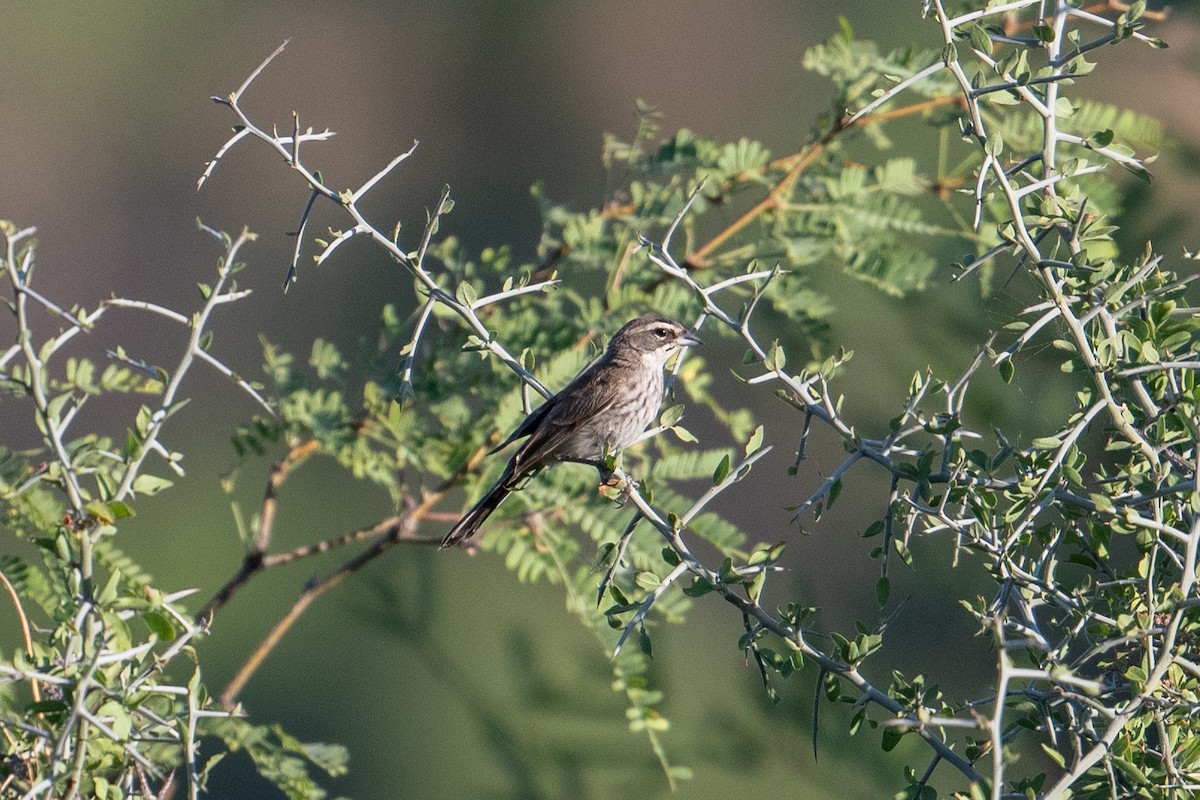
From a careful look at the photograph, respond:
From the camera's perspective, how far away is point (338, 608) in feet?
11.7

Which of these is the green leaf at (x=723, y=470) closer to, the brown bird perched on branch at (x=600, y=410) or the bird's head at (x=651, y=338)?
the brown bird perched on branch at (x=600, y=410)

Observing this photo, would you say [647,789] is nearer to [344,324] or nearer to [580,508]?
[580,508]

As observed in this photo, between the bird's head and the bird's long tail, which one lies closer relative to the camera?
the bird's long tail

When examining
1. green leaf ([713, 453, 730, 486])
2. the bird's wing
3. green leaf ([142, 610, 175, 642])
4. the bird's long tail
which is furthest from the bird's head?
green leaf ([142, 610, 175, 642])

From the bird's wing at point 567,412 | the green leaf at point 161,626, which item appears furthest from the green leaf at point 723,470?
the bird's wing at point 567,412

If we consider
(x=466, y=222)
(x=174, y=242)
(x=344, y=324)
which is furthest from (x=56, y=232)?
(x=466, y=222)

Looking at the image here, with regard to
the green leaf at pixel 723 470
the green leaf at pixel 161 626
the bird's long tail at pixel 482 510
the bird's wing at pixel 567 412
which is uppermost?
the bird's wing at pixel 567 412

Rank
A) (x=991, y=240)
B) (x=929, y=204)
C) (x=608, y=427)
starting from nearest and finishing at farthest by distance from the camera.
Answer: (x=991, y=240), (x=608, y=427), (x=929, y=204)

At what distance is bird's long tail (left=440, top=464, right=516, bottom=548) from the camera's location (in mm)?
2760

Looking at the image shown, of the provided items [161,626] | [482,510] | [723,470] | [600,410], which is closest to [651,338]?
[600,410]

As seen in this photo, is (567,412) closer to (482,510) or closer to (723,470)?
(482,510)

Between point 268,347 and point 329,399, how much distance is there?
202mm

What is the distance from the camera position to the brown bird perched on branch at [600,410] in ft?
9.20

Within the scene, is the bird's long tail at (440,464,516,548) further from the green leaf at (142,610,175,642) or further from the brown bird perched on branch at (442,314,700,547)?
the green leaf at (142,610,175,642)
